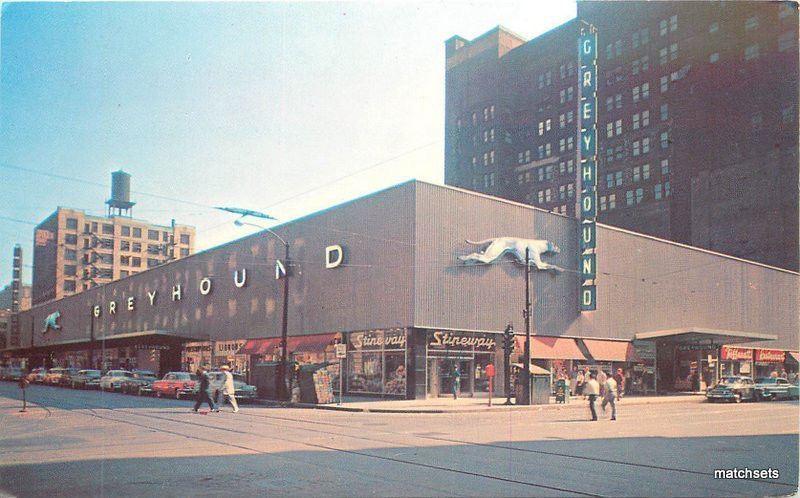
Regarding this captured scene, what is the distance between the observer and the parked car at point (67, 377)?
168 ft

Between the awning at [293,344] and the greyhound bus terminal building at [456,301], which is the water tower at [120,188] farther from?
the awning at [293,344]

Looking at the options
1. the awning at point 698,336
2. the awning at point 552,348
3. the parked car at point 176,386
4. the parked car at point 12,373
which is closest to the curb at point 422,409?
the parked car at point 176,386

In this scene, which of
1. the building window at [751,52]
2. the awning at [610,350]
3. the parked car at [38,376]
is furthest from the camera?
the building window at [751,52]

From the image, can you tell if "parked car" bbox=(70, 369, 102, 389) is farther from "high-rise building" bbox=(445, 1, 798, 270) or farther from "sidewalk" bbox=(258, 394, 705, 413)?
"high-rise building" bbox=(445, 1, 798, 270)

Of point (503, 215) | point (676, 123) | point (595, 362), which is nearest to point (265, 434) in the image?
point (503, 215)

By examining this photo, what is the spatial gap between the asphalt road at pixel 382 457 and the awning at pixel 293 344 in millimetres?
22606

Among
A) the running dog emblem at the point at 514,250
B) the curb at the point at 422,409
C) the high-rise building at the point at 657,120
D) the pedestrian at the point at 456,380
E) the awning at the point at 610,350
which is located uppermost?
the high-rise building at the point at 657,120

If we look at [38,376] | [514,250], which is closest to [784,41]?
[514,250]

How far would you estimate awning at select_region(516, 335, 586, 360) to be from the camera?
42838mm

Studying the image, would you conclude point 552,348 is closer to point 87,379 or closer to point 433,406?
point 433,406

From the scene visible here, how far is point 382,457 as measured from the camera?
44.9 feet

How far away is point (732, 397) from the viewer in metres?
39.7

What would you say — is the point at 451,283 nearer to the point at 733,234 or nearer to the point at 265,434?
the point at 265,434

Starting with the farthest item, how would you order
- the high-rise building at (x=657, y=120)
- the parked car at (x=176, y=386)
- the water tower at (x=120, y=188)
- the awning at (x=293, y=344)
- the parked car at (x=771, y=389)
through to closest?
the high-rise building at (x=657, y=120) → the awning at (x=293, y=344) → the parked car at (x=771, y=389) → the parked car at (x=176, y=386) → the water tower at (x=120, y=188)
